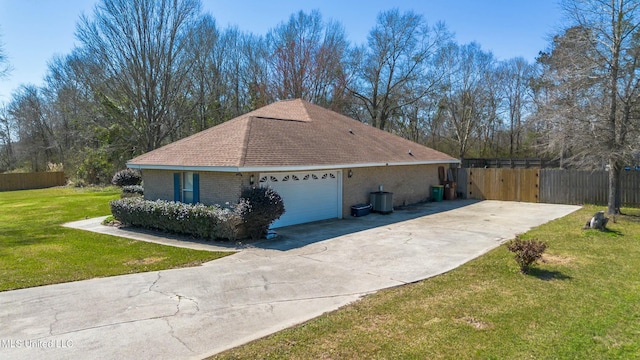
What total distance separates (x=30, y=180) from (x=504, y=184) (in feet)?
142

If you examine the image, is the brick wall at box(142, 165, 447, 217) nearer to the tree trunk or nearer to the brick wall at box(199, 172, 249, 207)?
the brick wall at box(199, 172, 249, 207)

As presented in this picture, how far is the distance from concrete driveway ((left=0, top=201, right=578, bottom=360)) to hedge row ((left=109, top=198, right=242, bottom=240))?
1369 mm

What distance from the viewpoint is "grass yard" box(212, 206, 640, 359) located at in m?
4.91

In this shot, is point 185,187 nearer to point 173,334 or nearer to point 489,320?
point 173,334

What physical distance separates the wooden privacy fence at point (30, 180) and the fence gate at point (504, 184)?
40193 millimetres

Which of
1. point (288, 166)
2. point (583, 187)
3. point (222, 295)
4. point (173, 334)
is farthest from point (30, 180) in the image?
point (583, 187)

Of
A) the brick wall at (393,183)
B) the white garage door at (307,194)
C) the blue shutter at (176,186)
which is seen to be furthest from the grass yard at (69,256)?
the brick wall at (393,183)

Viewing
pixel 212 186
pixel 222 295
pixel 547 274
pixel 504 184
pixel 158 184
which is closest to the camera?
pixel 222 295

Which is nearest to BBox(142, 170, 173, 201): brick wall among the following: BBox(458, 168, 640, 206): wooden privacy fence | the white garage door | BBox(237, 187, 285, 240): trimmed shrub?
the white garage door

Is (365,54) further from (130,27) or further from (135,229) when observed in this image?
(135,229)

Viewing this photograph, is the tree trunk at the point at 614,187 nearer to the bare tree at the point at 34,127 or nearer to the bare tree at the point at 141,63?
the bare tree at the point at 141,63

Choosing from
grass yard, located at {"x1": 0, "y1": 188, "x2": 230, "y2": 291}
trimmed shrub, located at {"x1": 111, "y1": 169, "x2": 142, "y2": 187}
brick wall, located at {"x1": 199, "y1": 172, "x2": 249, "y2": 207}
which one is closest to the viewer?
grass yard, located at {"x1": 0, "y1": 188, "x2": 230, "y2": 291}

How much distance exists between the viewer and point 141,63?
2881 cm

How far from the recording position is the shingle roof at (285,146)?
13540mm
